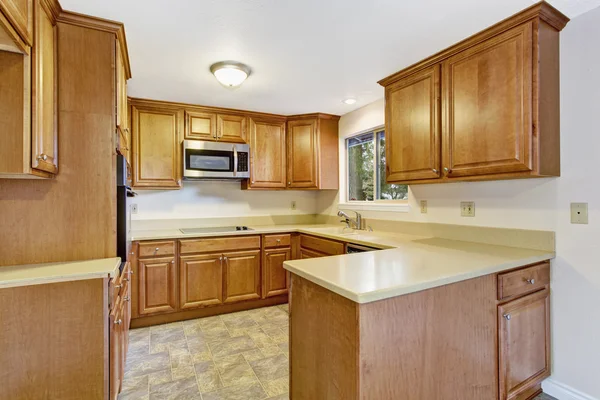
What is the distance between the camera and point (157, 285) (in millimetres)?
2922

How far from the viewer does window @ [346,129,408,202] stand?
128 inches

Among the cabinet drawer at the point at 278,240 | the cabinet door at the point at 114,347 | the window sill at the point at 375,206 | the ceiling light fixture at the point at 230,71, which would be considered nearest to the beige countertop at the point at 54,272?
the cabinet door at the point at 114,347

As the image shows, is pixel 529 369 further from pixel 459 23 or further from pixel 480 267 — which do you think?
pixel 459 23

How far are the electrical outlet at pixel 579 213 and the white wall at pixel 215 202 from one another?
290 centimetres

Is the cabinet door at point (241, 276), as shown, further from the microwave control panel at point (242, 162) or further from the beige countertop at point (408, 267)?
the beige countertop at point (408, 267)

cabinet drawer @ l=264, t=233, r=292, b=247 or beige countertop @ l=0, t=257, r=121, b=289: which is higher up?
beige countertop @ l=0, t=257, r=121, b=289

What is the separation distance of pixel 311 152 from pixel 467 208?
1.93 meters

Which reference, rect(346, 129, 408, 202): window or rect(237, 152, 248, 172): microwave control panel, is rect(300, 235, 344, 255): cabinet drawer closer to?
rect(346, 129, 408, 202): window

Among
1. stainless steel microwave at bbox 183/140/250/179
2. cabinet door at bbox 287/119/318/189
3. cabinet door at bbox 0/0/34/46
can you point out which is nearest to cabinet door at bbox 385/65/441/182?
cabinet door at bbox 287/119/318/189

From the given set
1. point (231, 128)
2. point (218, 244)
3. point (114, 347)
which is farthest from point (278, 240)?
point (114, 347)

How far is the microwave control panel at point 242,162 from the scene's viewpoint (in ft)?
11.5

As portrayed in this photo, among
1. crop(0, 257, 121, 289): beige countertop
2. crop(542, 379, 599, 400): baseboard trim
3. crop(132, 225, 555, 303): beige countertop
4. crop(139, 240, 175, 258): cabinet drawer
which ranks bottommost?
crop(542, 379, 599, 400): baseboard trim

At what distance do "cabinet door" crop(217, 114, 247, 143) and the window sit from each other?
1287mm

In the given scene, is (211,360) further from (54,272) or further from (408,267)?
(408,267)
